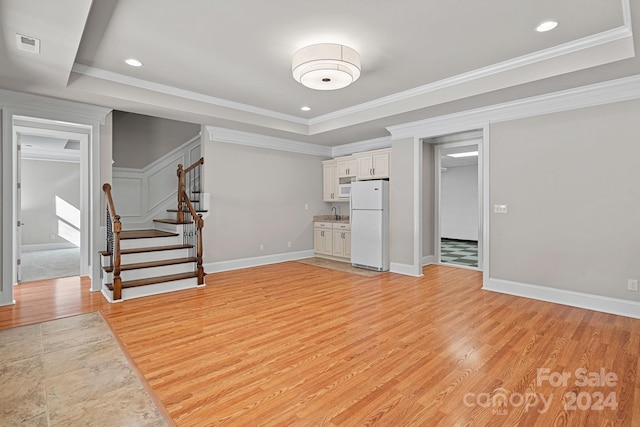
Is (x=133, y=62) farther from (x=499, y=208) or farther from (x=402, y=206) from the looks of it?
(x=499, y=208)

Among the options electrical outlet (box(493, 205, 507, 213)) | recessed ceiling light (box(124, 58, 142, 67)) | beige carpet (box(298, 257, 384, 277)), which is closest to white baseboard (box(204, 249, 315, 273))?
beige carpet (box(298, 257, 384, 277))

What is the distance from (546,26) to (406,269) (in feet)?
13.4

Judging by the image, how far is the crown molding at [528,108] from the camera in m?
3.74

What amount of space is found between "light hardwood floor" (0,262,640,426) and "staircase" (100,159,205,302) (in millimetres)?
251

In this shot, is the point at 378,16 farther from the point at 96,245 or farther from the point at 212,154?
the point at 96,245

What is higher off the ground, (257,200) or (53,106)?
(53,106)

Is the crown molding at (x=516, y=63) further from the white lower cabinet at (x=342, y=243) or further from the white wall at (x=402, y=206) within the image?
the white lower cabinet at (x=342, y=243)

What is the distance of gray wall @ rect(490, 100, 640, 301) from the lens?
3.74 m

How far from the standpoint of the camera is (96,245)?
4.79m

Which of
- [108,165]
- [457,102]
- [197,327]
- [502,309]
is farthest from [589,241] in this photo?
[108,165]

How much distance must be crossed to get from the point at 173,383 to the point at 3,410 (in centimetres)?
98

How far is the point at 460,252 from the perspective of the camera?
331 inches

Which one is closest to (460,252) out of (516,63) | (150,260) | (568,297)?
(568,297)

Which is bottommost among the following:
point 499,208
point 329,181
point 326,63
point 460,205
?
point 499,208
